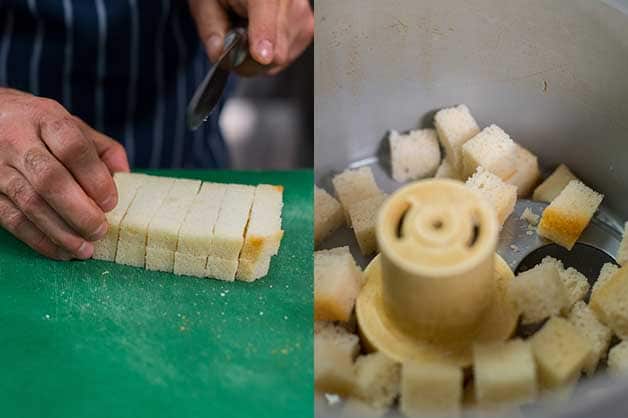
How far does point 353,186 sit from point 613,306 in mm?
250

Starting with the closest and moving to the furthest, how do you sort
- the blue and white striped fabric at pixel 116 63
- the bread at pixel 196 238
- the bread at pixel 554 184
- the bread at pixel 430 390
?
the bread at pixel 430 390 < the bread at pixel 554 184 < the bread at pixel 196 238 < the blue and white striped fabric at pixel 116 63

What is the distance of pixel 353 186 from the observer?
74 centimetres

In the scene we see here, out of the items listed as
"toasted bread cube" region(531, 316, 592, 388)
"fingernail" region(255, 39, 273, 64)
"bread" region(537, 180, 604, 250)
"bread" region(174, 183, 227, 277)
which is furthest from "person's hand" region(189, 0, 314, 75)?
"toasted bread cube" region(531, 316, 592, 388)

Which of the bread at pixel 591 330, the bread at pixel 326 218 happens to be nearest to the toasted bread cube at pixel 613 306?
the bread at pixel 591 330

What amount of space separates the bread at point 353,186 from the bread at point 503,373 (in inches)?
7.1

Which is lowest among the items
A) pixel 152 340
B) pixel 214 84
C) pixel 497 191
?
pixel 152 340

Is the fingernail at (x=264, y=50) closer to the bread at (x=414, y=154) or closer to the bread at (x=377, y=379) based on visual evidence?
the bread at (x=414, y=154)

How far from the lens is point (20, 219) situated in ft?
2.95

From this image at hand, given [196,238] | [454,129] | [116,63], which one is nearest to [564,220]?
[454,129]

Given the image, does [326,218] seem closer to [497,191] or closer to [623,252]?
[497,191]

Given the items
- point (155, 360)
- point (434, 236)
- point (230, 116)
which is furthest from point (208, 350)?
point (230, 116)

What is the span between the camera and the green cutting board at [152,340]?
2.43 feet

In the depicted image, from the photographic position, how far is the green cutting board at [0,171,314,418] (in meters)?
0.74

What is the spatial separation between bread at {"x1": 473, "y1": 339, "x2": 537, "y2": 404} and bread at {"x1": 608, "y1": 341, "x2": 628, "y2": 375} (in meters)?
0.07
